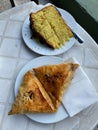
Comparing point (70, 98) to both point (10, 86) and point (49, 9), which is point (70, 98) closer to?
point (10, 86)

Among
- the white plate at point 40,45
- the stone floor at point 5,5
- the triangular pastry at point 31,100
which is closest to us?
the triangular pastry at point 31,100

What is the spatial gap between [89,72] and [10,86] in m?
0.28

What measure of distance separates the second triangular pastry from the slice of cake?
12cm

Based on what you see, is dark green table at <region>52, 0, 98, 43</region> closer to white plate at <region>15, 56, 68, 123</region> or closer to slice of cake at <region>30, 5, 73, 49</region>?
slice of cake at <region>30, 5, 73, 49</region>

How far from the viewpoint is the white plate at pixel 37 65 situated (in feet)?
2.48

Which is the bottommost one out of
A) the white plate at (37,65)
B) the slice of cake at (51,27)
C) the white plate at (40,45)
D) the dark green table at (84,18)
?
the dark green table at (84,18)

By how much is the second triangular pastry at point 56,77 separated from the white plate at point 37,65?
0.03 m

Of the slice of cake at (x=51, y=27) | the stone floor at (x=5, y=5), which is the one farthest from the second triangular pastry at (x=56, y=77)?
the stone floor at (x=5, y=5)

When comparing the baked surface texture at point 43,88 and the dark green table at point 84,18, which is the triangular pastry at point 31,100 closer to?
the baked surface texture at point 43,88

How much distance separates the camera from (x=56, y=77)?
784 mm

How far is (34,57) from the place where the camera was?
91 cm

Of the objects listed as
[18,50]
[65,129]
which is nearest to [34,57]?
[18,50]

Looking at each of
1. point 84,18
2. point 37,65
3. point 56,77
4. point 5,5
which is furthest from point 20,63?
point 5,5

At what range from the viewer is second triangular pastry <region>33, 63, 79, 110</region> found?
0.77 meters
